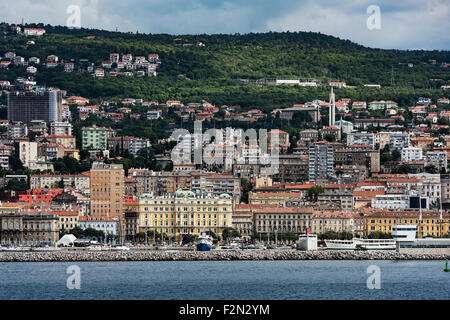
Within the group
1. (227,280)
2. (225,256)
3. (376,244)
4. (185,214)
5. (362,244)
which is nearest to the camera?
(227,280)

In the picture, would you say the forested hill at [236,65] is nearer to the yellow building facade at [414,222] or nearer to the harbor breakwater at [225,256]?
the yellow building facade at [414,222]

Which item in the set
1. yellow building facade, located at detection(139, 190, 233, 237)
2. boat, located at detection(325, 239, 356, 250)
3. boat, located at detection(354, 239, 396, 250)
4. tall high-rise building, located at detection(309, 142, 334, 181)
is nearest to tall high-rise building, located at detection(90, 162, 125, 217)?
yellow building facade, located at detection(139, 190, 233, 237)

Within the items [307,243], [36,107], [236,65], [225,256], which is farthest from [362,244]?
[236,65]

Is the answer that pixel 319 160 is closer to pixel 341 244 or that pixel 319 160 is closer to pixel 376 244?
pixel 376 244

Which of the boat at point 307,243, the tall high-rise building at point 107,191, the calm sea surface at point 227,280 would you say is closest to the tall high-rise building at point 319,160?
the tall high-rise building at point 107,191

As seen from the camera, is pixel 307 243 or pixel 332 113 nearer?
pixel 307 243

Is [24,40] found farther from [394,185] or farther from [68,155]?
[394,185]

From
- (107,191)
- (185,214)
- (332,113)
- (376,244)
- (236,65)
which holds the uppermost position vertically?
(236,65)
